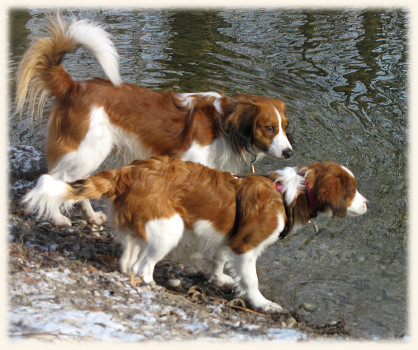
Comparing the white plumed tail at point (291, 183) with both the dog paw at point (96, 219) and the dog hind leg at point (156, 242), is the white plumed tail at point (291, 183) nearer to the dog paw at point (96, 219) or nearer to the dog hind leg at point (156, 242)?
the dog hind leg at point (156, 242)

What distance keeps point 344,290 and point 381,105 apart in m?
4.09

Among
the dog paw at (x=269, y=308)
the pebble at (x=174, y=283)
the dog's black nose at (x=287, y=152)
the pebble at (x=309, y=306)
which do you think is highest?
the dog's black nose at (x=287, y=152)

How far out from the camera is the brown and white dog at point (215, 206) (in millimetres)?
4105

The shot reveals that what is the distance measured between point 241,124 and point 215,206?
4.03 ft

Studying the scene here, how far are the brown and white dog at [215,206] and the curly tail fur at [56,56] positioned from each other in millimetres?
1387

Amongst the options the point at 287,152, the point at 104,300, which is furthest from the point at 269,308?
the point at 287,152

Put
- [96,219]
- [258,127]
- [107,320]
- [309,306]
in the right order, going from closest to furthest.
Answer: [107,320]
[309,306]
[258,127]
[96,219]

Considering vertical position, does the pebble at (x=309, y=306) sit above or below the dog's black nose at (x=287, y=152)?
below

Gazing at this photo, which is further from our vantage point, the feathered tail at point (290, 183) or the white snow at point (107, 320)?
the feathered tail at point (290, 183)

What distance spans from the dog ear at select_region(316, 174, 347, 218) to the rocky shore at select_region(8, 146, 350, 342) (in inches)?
36.5

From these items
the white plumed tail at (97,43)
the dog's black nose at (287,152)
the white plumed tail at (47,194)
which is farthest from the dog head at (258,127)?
the white plumed tail at (47,194)

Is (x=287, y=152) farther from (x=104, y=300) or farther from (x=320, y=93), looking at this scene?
(x=320, y=93)

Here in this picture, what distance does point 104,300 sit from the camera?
3936mm

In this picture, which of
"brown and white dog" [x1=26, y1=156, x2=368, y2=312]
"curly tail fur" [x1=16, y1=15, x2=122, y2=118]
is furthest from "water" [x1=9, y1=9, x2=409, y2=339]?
"curly tail fur" [x1=16, y1=15, x2=122, y2=118]
